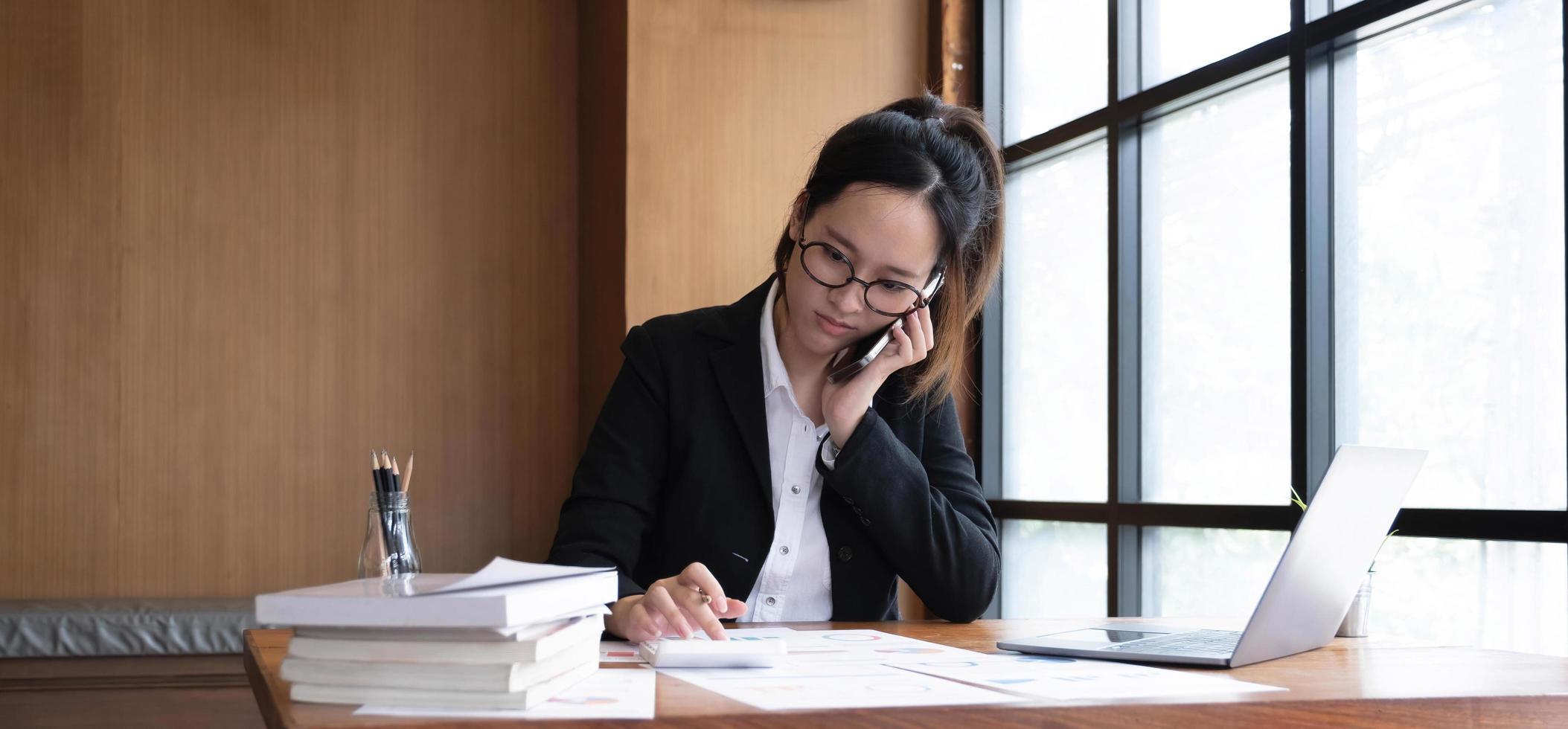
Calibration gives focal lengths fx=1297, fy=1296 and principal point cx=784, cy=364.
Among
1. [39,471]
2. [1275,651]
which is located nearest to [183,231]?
[39,471]

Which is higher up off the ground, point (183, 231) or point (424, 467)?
point (183, 231)

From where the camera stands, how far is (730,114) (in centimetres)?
369

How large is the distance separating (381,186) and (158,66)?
705 mm

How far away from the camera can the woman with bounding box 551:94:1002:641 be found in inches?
65.3

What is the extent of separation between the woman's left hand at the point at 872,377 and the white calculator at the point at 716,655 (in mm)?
610

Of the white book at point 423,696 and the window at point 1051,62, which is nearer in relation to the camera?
the white book at point 423,696

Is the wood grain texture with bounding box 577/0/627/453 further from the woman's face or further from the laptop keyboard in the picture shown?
the laptop keyboard

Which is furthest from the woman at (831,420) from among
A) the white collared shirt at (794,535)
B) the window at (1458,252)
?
the window at (1458,252)

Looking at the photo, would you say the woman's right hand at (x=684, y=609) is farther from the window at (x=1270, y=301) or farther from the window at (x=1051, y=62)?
A: the window at (x=1051, y=62)

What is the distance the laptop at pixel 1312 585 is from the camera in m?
1.17

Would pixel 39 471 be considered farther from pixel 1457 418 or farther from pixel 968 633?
pixel 1457 418

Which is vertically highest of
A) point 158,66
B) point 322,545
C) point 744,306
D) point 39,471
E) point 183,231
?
point 158,66

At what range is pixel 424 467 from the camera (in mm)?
4012

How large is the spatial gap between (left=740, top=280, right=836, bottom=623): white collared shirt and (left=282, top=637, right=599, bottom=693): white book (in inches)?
35.0
